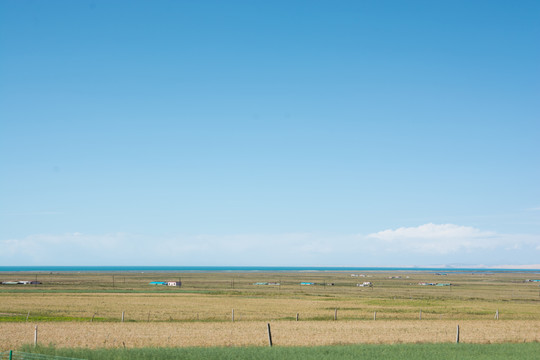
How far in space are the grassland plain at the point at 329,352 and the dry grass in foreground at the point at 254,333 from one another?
12.5 ft

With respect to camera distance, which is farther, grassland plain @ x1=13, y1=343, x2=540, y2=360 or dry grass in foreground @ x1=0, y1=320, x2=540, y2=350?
dry grass in foreground @ x1=0, y1=320, x2=540, y2=350

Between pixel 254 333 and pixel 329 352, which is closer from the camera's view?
pixel 329 352

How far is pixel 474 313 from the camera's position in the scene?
56969 mm

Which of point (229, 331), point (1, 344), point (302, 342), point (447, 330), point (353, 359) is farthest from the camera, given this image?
point (447, 330)

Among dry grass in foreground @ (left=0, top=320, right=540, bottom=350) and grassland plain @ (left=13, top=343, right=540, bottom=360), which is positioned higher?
grassland plain @ (left=13, top=343, right=540, bottom=360)

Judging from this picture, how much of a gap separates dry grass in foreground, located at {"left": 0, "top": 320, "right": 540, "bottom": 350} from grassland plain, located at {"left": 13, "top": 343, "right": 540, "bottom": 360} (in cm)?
381

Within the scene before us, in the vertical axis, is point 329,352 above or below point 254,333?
above

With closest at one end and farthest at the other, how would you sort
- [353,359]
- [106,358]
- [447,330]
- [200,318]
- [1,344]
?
1. [106,358]
2. [353,359]
3. [1,344]
4. [447,330]
5. [200,318]

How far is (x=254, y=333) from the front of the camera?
35.7 meters

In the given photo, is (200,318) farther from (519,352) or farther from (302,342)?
(519,352)

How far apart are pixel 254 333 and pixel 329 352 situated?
410 inches

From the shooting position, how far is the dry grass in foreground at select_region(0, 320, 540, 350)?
31.2 meters

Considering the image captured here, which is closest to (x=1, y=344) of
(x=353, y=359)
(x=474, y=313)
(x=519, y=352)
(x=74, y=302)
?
(x=353, y=359)

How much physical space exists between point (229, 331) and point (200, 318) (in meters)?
11.6
